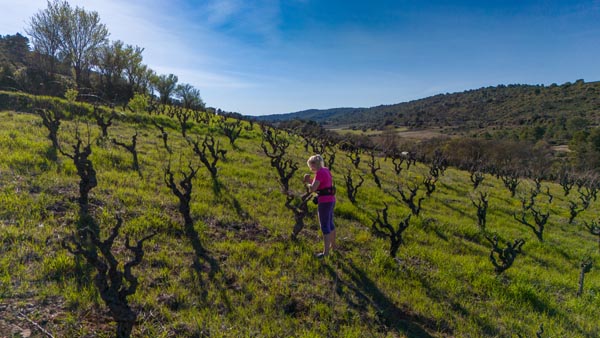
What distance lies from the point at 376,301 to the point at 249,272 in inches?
88.5

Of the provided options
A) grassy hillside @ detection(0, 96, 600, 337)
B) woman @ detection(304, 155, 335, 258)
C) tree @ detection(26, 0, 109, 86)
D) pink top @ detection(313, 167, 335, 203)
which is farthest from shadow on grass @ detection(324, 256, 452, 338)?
tree @ detection(26, 0, 109, 86)

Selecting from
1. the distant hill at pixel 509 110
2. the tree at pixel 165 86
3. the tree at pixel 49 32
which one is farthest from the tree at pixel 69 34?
the distant hill at pixel 509 110

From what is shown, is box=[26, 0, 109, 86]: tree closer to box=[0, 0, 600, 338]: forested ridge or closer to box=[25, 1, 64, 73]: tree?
box=[25, 1, 64, 73]: tree

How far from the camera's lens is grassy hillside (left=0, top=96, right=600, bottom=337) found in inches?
153

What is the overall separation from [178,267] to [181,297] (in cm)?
85

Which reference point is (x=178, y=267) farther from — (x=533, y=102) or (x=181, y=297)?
(x=533, y=102)

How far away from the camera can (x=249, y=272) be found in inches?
206

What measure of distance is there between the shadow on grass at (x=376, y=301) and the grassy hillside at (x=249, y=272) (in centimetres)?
2

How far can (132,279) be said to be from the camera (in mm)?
3477

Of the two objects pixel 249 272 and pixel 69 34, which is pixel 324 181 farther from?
pixel 69 34

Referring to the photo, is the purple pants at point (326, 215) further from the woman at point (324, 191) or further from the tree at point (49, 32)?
the tree at point (49, 32)

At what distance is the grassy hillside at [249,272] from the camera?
12.8 ft

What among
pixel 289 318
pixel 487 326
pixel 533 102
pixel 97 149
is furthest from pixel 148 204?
pixel 533 102

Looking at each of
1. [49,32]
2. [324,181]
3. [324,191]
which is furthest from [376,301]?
[49,32]
